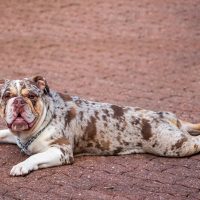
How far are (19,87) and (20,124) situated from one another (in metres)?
0.37

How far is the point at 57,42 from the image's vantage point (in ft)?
42.1

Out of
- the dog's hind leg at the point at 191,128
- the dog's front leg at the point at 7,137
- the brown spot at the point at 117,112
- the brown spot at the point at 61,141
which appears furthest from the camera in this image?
the dog's hind leg at the point at 191,128

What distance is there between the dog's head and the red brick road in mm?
494

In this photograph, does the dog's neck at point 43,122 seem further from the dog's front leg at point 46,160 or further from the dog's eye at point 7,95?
the dog's eye at point 7,95

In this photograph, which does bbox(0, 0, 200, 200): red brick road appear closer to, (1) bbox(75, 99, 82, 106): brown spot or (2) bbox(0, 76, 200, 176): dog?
(2) bbox(0, 76, 200, 176): dog

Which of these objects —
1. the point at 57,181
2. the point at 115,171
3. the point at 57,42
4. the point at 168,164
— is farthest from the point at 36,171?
the point at 57,42

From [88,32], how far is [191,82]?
11.4 feet

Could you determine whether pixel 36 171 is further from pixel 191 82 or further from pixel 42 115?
pixel 191 82

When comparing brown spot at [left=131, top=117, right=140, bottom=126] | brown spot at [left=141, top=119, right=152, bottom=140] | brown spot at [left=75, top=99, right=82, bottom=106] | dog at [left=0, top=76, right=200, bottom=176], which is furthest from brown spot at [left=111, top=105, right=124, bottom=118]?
brown spot at [left=75, top=99, right=82, bottom=106]

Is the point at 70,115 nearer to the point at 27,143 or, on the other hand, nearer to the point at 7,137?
the point at 27,143

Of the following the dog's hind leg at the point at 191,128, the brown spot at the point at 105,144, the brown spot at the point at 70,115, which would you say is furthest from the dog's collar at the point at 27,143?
the dog's hind leg at the point at 191,128

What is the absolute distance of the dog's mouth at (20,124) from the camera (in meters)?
6.31

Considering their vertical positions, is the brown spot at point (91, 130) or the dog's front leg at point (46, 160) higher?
the brown spot at point (91, 130)

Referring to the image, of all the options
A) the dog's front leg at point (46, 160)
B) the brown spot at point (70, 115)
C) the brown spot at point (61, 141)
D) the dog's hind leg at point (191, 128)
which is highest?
the brown spot at point (70, 115)
